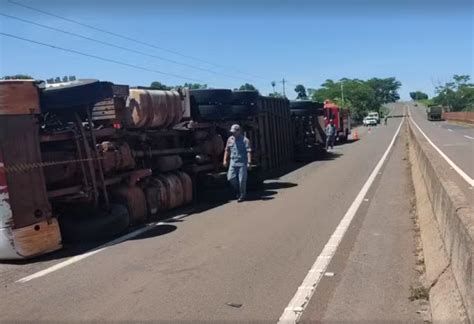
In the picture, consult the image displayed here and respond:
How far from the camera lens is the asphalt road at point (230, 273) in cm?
522

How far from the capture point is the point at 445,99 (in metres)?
160

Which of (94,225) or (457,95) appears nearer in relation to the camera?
(94,225)

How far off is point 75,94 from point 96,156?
1064mm

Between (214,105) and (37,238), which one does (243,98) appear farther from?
(37,238)

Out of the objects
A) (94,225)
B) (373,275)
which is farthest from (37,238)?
(373,275)

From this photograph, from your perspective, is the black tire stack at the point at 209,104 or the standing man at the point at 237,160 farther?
the black tire stack at the point at 209,104

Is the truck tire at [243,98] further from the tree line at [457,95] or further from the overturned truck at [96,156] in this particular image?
the tree line at [457,95]

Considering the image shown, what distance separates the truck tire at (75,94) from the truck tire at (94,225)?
167 centimetres

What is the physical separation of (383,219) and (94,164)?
4.73 m

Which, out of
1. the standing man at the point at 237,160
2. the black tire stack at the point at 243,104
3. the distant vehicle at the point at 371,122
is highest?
the black tire stack at the point at 243,104

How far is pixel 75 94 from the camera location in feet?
28.7

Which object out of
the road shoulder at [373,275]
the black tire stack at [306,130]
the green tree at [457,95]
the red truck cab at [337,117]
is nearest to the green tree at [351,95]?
the green tree at [457,95]

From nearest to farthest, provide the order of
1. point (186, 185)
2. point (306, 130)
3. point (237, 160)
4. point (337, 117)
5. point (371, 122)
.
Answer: point (186, 185) → point (237, 160) → point (306, 130) → point (337, 117) → point (371, 122)

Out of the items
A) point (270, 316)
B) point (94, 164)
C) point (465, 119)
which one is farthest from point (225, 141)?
point (465, 119)
